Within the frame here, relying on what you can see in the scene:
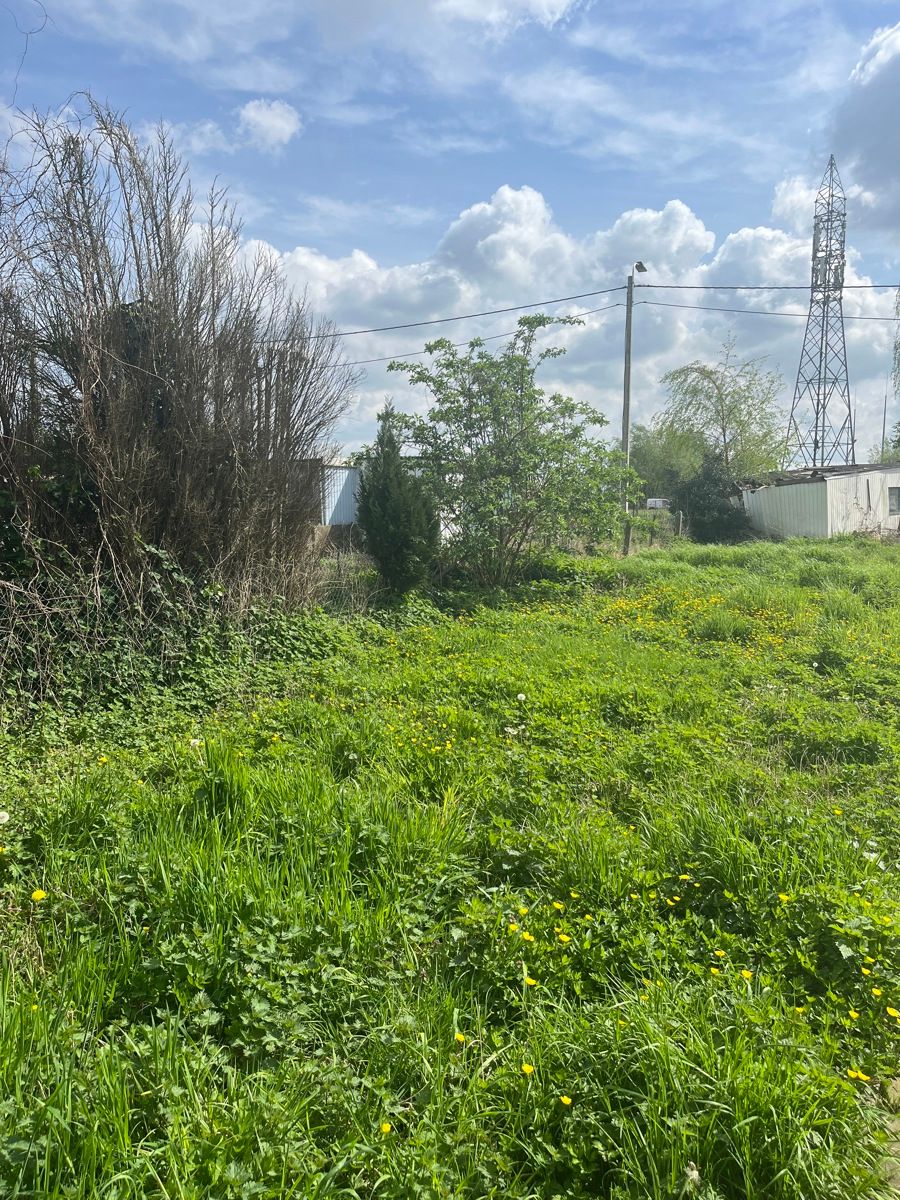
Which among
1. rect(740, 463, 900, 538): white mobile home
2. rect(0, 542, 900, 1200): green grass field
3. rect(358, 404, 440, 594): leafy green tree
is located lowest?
rect(0, 542, 900, 1200): green grass field

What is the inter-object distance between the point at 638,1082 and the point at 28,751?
4330 millimetres

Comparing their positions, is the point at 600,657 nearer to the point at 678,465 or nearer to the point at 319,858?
the point at 319,858

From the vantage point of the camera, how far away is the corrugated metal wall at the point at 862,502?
19.8m

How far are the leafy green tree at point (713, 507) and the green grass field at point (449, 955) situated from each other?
18.3m

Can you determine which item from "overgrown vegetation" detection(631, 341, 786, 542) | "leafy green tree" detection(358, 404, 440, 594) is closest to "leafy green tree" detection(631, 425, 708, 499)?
"overgrown vegetation" detection(631, 341, 786, 542)

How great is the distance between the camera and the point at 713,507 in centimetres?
2291

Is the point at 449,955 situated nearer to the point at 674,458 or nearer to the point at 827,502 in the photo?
the point at 827,502

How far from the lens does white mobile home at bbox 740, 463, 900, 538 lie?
64.4ft

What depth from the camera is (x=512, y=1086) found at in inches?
85.5

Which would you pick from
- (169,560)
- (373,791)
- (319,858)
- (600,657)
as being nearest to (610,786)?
(373,791)

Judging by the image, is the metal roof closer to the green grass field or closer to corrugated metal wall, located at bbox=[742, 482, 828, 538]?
corrugated metal wall, located at bbox=[742, 482, 828, 538]

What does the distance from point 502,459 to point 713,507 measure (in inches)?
513

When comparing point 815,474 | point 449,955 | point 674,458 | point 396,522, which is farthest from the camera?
point 674,458

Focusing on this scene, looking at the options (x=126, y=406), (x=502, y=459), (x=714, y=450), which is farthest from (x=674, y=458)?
(x=126, y=406)
